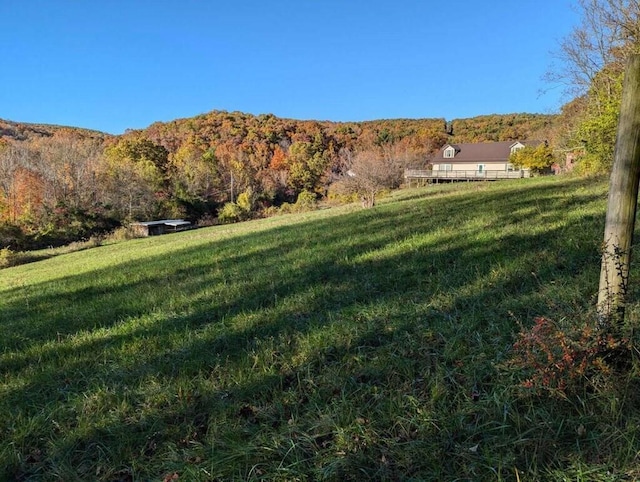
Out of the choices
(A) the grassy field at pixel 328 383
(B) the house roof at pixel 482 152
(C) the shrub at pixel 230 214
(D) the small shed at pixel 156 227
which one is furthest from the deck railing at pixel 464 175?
(A) the grassy field at pixel 328 383

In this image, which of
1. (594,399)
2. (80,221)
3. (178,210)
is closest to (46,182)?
(80,221)

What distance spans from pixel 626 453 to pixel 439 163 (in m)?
66.7

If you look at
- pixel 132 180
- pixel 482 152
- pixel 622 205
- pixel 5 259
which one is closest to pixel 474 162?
pixel 482 152

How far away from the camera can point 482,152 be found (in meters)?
62.4

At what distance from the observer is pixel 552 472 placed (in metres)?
1.70

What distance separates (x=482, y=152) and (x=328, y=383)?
66.7 m

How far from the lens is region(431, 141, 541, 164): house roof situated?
60312mm

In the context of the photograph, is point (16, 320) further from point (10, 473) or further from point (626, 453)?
point (626, 453)

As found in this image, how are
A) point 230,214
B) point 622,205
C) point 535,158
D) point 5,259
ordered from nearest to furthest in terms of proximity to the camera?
point 622,205 → point 5,259 → point 535,158 → point 230,214

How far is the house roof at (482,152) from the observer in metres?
60.3

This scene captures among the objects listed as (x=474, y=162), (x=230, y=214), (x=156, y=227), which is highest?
(x=474, y=162)

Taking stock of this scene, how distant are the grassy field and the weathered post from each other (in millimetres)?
183

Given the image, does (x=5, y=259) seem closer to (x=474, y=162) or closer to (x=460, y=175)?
(x=460, y=175)

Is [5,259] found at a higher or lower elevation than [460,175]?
lower
